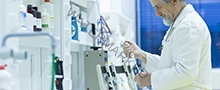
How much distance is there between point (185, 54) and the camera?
1895 mm

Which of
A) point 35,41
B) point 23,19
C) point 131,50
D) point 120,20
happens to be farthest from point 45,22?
point 120,20

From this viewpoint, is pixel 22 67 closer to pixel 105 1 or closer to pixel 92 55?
pixel 92 55

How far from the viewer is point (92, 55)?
257cm

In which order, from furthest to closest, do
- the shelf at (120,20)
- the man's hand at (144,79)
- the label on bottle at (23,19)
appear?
the shelf at (120,20) < the man's hand at (144,79) < the label on bottle at (23,19)

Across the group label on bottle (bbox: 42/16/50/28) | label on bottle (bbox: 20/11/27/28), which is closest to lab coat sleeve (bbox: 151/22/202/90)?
label on bottle (bbox: 42/16/50/28)

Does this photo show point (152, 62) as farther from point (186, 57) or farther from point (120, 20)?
point (120, 20)

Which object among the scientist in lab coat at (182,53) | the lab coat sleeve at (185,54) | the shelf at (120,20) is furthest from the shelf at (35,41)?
the shelf at (120,20)

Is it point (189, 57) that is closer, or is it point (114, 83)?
point (189, 57)

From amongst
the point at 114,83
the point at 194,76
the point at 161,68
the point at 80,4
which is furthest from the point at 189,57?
the point at 80,4

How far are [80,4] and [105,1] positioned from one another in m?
0.76

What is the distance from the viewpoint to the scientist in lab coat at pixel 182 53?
1902 millimetres

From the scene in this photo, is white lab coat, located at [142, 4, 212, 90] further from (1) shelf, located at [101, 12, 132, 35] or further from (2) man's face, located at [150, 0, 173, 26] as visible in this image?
(1) shelf, located at [101, 12, 132, 35]

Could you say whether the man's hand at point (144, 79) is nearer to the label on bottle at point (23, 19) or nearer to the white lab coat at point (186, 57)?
the white lab coat at point (186, 57)

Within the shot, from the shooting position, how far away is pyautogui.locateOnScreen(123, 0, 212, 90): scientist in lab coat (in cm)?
190
